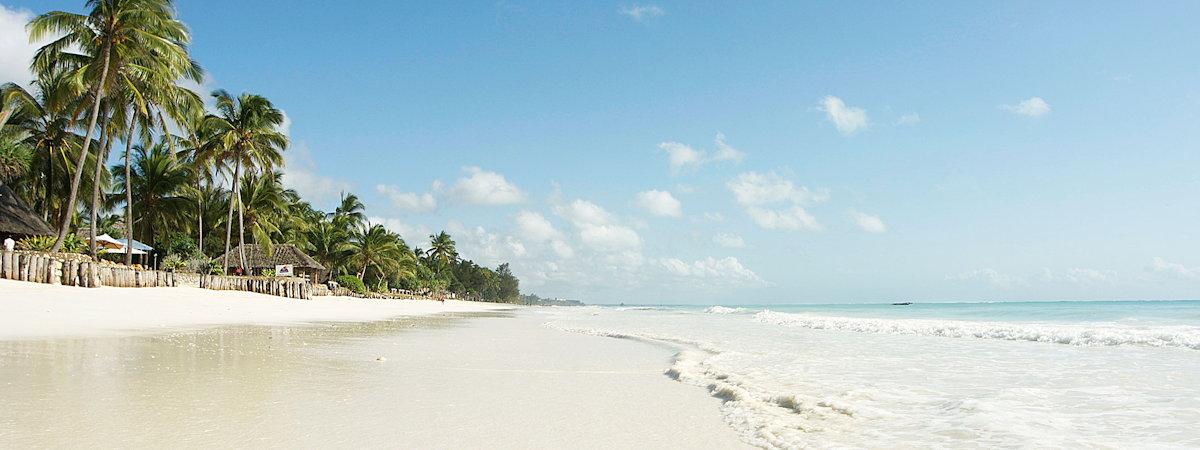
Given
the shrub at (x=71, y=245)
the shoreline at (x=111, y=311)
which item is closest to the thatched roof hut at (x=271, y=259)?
the shrub at (x=71, y=245)

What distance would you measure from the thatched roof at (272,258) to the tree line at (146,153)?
0.68 meters

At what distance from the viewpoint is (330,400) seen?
17.2 feet

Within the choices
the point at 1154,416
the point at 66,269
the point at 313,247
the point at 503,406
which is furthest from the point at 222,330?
the point at 313,247

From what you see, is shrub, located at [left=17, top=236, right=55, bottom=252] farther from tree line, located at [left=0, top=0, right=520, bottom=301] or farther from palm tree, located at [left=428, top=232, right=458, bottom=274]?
palm tree, located at [left=428, top=232, right=458, bottom=274]

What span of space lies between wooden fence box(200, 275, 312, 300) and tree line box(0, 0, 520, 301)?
10.9ft

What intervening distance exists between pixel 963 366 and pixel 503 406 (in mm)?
6508

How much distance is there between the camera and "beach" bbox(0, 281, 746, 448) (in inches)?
160

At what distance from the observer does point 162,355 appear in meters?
7.79

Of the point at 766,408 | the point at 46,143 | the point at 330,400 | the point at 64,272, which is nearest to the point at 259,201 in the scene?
the point at 46,143

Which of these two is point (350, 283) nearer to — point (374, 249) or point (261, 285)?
point (374, 249)

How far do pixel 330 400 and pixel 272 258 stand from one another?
42.2 metres

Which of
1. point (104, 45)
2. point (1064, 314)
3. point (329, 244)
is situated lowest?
point (1064, 314)

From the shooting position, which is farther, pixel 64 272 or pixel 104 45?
pixel 104 45

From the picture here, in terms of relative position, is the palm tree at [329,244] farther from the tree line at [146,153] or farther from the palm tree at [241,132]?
the palm tree at [241,132]
